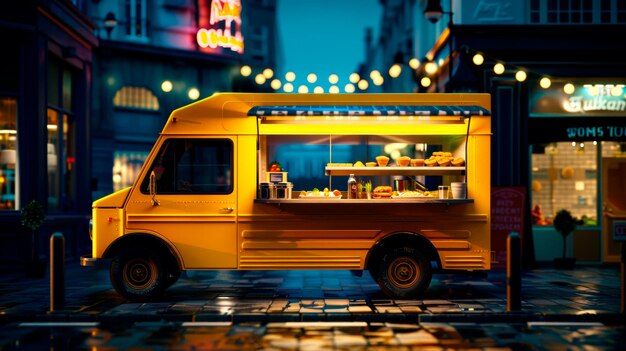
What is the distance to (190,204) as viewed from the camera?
12656 millimetres

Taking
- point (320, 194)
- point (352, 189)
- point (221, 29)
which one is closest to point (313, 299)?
point (320, 194)

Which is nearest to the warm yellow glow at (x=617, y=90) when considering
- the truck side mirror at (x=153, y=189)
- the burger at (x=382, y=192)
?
the burger at (x=382, y=192)

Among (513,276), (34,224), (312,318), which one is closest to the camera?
(312,318)

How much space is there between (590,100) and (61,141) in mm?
11190

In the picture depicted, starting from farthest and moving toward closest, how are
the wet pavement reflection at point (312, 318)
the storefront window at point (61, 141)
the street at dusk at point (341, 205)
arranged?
the storefront window at point (61, 141) → the street at dusk at point (341, 205) → the wet pavement reflection at point (312, 318)

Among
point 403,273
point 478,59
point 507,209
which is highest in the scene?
point 478,59

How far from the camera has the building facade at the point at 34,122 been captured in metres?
17.0

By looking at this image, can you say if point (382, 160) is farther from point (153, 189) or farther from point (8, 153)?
point (8, 153)

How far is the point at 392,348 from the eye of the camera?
9.06m

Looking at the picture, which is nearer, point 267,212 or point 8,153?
point 267,212

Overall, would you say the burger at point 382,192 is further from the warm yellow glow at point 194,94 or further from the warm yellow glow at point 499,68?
the warm yellow glow at point 499,68

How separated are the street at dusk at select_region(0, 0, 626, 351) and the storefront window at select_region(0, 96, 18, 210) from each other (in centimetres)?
3

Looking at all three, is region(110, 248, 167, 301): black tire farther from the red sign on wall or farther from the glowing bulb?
the glowing bulb

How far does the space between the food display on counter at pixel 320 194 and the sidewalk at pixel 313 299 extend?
1.43 m
